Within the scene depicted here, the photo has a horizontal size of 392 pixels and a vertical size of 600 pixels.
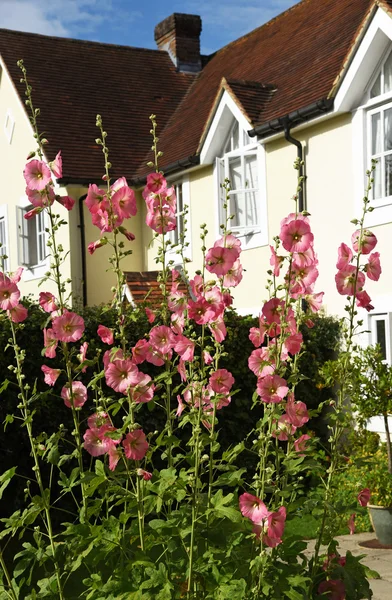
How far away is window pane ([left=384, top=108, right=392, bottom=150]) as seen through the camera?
1139cm

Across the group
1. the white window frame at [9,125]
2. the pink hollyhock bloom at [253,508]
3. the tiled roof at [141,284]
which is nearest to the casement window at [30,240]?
the white window frame at [9,125]

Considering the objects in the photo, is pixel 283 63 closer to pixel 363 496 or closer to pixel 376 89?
pixel 376 89

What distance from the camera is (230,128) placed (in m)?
14.6

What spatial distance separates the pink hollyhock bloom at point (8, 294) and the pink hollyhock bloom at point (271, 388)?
117cm

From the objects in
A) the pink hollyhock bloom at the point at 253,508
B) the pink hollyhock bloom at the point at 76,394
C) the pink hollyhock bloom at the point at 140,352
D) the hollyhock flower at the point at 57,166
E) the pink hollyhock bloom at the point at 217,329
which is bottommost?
the pink hollyhock bloom at the point at 253,508

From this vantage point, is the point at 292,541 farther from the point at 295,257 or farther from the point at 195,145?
the point at 195,145

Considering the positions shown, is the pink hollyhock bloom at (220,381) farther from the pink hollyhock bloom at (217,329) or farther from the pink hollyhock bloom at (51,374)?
the pink hollyhock bloom at (51,374)

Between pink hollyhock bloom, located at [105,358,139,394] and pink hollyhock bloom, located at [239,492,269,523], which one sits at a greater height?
pink hollyhock bloom, located at [105,358,139,394]

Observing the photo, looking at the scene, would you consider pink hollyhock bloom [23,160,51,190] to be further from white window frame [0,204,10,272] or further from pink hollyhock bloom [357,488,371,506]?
white window frame [0,204,10,272]

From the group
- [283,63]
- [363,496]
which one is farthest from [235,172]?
[363,496]

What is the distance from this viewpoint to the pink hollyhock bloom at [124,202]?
383 cm

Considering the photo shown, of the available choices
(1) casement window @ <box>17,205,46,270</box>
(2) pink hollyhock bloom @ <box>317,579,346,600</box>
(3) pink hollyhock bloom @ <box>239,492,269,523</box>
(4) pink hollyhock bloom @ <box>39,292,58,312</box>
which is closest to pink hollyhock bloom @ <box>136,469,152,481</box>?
(3) pink hollyhock bloom @ <box>239,492,269,523</box>

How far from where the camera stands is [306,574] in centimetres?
429

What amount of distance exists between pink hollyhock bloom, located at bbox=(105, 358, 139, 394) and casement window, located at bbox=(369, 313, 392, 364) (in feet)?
25.8
